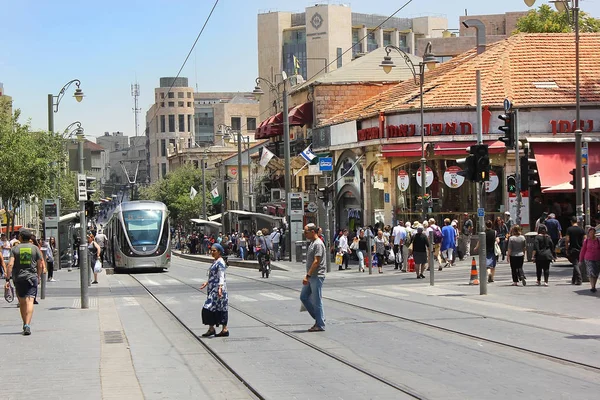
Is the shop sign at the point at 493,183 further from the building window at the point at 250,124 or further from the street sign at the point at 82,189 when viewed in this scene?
the building window at the point at 250,124

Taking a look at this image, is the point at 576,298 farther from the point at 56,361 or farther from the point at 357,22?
the point at 357,22

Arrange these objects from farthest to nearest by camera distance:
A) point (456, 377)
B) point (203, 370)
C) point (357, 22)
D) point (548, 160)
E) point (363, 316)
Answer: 1. point (357, 22)
2. point (548, 160)
3. point (363, 316)
4. point (203, 370)
5. point (456, 377)

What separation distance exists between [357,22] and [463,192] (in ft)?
352

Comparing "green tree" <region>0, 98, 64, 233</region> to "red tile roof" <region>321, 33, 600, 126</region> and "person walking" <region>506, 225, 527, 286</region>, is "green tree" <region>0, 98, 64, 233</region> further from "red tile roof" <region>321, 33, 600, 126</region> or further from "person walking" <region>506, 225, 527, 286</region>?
"person walking" <region>506, 225, 527, 286</region>

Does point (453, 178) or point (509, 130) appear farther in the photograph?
point (453, 178)

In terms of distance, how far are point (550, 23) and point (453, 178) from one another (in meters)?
26.3

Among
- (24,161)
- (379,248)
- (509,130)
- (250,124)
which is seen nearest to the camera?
(509,130)

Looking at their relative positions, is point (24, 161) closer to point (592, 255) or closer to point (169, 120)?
point (592, 255)

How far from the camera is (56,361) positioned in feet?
43.5

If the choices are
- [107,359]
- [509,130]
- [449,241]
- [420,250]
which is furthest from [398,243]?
[107,359]

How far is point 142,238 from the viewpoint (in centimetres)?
4597

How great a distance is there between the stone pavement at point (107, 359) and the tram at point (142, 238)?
2307cm

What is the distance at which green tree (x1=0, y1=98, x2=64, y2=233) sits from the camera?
4828 centimetres

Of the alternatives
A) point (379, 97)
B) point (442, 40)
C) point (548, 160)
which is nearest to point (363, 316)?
point (548, 160)
